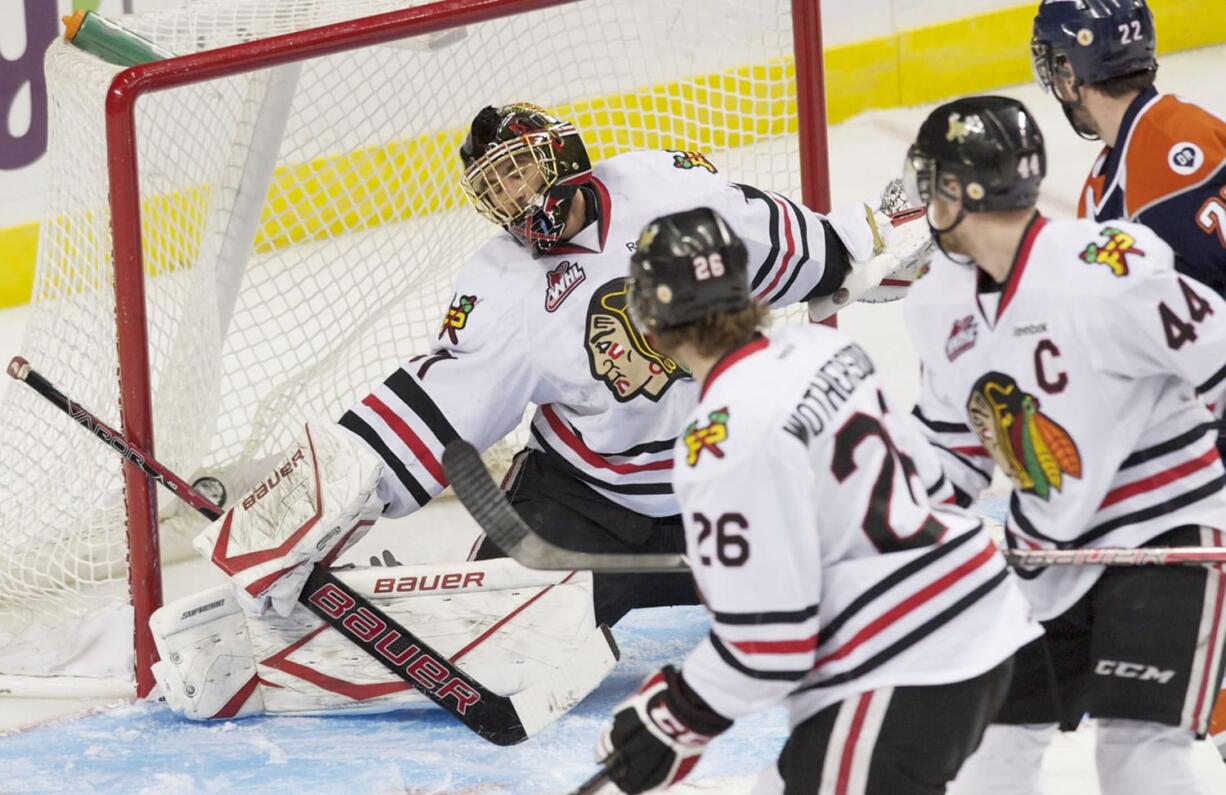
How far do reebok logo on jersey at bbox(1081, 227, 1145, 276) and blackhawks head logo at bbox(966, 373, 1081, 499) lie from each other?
0.17 metres

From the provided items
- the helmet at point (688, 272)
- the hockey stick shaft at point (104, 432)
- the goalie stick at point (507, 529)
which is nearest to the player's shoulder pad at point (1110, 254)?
the helmet at point (688, 272)

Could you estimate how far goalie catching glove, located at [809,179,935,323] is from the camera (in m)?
3.40

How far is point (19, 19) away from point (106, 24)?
1.64 meters

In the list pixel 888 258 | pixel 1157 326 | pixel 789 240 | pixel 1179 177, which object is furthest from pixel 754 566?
pixel 888 258

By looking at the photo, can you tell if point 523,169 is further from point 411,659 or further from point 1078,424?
point 1078,424

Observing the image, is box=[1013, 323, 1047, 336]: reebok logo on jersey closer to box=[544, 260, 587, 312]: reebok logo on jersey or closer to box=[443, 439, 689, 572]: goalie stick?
box=[443, 439, 689, 572]: goalie stick

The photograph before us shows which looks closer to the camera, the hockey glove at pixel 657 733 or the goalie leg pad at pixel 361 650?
the hockey glove at pixel 657 733

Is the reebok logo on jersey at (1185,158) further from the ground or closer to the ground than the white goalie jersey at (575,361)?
further from the ground

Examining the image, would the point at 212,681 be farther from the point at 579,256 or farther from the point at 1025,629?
the point at 1025,629

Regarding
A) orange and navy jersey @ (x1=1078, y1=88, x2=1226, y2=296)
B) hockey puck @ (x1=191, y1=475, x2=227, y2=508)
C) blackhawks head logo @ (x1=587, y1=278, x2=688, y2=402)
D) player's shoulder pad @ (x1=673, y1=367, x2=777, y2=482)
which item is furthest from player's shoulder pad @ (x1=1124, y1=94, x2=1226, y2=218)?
hockey puck @ (x1=191, y1=475, x2=227, y2=508)

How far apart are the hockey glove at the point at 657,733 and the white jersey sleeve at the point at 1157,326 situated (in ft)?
1.98

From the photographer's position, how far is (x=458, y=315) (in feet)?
10.1

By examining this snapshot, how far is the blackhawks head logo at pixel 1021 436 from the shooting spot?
207cm

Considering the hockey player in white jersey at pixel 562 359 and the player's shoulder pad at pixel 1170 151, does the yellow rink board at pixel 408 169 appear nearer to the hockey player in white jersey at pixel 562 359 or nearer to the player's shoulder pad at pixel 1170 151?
the hockey player in white jersey at pixel 562 359
